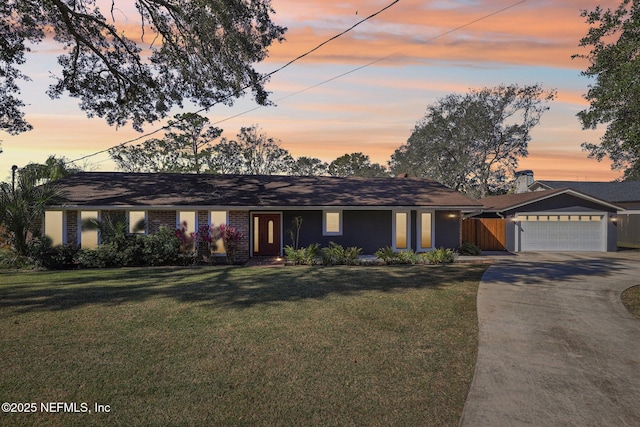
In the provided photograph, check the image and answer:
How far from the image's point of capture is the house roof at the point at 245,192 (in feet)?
55.8

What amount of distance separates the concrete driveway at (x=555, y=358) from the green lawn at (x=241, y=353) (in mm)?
379

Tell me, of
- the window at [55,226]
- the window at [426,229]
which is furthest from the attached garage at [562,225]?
the window at [55,226]

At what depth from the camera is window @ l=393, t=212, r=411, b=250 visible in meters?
18.9

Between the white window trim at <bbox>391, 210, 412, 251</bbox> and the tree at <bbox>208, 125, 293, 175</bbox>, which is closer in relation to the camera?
the white window trim at <bbox>391, 210, 412, 251</bbox>

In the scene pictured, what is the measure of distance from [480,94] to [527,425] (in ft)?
132

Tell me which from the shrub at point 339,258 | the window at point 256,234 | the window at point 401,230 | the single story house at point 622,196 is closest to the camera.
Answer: the shrub at point 339,258

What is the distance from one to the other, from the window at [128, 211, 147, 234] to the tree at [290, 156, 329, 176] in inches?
1433

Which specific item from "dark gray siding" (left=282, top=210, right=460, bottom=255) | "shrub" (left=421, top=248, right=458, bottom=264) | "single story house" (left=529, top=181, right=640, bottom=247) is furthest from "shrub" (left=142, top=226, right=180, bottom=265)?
"single story house" (left=529, top=181, right=640, bottom=247)

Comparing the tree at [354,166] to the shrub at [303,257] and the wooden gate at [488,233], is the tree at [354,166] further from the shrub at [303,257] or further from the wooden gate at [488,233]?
the shrub at [303,257]

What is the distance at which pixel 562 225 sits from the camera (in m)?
22.0

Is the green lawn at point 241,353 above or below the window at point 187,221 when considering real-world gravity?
below

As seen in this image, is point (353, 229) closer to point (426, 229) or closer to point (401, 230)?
point (401, 230)

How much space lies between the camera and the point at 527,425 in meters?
3.87

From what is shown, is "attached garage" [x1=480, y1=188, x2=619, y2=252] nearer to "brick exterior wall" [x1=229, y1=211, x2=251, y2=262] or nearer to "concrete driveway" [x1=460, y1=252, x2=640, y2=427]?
"concrete driveway" [x1=460, y1=252, x2=640, y2=427]
